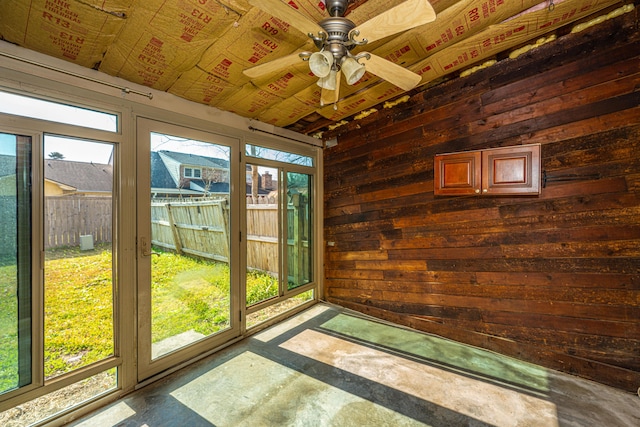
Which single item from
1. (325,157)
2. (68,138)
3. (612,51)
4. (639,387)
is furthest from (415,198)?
(68,138)

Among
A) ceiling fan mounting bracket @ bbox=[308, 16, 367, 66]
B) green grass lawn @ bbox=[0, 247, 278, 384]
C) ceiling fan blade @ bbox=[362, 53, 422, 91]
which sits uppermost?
ceiling fan mounting bracket @ bbox=[308, 16, 367, 66]

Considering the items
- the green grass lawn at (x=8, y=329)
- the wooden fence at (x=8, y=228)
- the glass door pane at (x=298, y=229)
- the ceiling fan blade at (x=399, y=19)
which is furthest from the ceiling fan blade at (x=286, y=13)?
the glass door pane at (x=298, y=229)

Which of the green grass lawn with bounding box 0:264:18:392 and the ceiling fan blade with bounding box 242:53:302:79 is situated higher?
the ceiling fan blade with bounding box 242:53:302:79

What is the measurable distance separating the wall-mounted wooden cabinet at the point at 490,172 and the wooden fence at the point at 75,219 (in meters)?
2.96

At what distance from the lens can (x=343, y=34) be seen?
60.9 inches

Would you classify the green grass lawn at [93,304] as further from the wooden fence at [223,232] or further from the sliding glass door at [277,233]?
the sliding glass door at [277,233]

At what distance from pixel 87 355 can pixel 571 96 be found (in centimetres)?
431

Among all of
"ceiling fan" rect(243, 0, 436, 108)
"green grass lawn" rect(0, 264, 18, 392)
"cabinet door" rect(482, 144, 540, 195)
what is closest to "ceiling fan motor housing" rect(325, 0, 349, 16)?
"ceiling fan" rect(243, 0, 436, 108)

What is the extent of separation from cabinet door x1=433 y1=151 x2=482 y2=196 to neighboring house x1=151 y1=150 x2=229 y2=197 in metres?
2.21

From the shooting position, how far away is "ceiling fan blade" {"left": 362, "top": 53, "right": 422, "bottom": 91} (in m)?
1.65

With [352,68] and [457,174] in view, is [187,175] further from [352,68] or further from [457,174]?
[457,174]

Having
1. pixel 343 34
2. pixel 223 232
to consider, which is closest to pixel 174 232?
pixel 223 232

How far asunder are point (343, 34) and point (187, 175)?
1.81 meters

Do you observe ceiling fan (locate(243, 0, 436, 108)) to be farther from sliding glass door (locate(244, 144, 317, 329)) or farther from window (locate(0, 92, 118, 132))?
sliding glass door (locate(244, 144, 317, 329))
